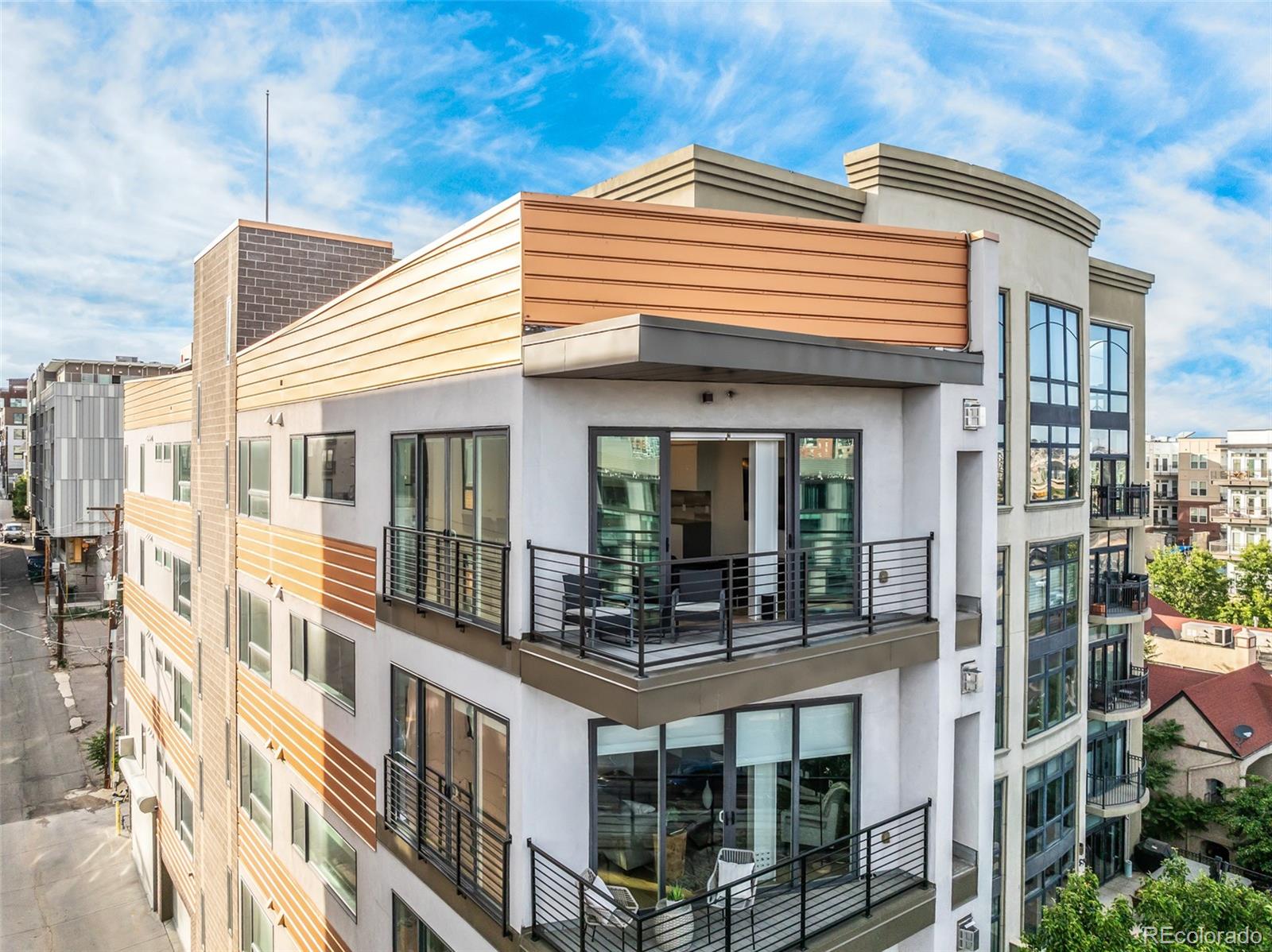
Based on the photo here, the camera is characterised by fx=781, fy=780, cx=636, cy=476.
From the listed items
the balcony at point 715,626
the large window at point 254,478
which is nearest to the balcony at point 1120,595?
the balcony at point 715,626

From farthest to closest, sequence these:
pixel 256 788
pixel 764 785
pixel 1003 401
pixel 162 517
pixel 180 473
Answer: pixel 162 517 → pixel 180 473 → pixel 1003 401 → pixel 256 788 → pixel 764 785

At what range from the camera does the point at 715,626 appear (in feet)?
25.2

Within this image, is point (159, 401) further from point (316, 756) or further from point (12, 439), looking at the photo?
point (12, 439)

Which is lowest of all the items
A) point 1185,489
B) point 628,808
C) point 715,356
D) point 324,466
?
point 628,808

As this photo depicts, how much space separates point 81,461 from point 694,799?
64.3m

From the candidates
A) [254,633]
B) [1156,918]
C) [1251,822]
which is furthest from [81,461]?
[1251,822]

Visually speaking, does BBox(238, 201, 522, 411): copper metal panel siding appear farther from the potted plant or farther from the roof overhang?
the potted plant

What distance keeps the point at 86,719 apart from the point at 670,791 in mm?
35755

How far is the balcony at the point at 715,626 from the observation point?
20.2 ft

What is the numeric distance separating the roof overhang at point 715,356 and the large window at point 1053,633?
10870mm

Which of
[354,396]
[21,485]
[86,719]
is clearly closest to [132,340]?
[86,719]

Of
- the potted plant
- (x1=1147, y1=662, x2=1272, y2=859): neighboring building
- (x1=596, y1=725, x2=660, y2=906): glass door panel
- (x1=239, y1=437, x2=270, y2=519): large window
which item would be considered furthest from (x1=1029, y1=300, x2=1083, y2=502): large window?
(x1=239, y1=437, x2=270, y2=519): large window

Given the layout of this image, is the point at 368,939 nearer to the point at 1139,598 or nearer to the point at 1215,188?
the point at 1139,598

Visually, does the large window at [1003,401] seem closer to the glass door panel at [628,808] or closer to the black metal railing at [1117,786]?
the black metal railing at [1117,786]
